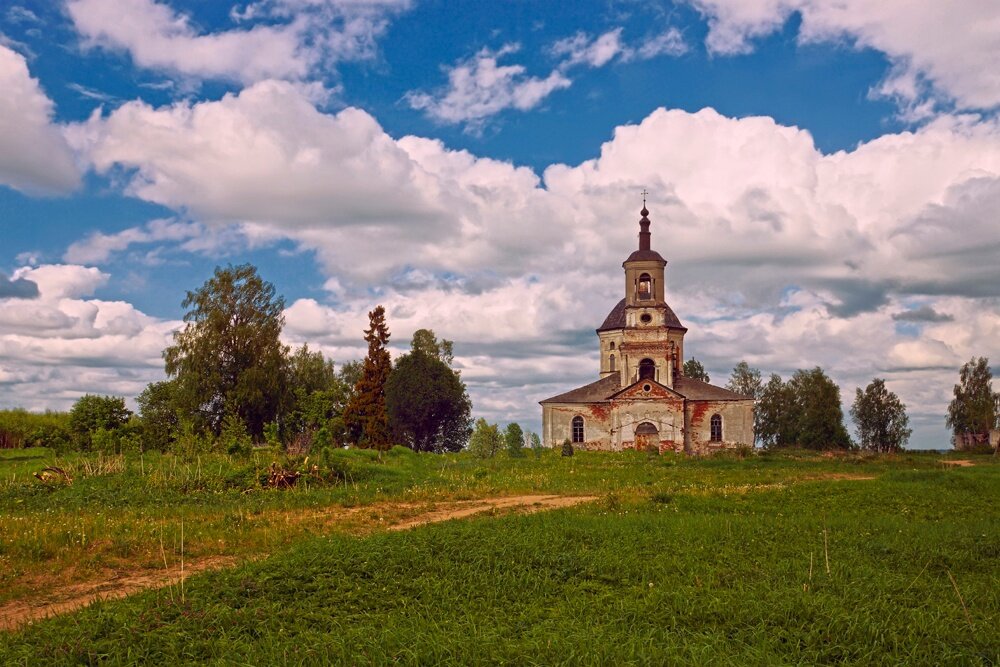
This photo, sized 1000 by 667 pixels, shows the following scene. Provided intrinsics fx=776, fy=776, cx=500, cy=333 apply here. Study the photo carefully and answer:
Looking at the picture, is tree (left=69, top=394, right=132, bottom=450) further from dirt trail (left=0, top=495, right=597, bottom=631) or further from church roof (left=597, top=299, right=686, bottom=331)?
church roof (left=597, top=299, right=686, bottom=331)

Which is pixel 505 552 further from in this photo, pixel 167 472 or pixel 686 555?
pixel 167 472

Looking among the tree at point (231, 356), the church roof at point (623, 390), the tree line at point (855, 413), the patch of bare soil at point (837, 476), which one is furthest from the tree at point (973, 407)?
the tree at point (231, 356)

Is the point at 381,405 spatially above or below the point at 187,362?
below

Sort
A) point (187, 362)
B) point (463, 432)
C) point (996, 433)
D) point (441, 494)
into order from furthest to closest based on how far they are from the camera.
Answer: point (463, 432), point (996, 433), point (187, 362), point (441, 494)

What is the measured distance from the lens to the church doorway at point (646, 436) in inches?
1876

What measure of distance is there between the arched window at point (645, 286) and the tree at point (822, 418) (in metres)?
17.9

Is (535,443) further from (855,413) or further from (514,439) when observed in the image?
(855,413)

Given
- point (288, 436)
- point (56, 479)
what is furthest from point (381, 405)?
point (56, 479)

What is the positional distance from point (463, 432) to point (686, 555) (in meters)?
50.9

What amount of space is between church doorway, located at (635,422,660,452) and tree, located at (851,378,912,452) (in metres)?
25.9

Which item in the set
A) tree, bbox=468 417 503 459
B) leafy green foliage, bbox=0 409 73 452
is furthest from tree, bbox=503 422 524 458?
leafy green foliage, bbox=0 409 73 452

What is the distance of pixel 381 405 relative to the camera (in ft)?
130

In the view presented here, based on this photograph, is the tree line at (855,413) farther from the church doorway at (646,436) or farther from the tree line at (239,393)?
the tree line at (239,393)

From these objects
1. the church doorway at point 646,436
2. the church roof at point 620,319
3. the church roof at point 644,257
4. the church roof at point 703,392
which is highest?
the church roof at point 644,257
